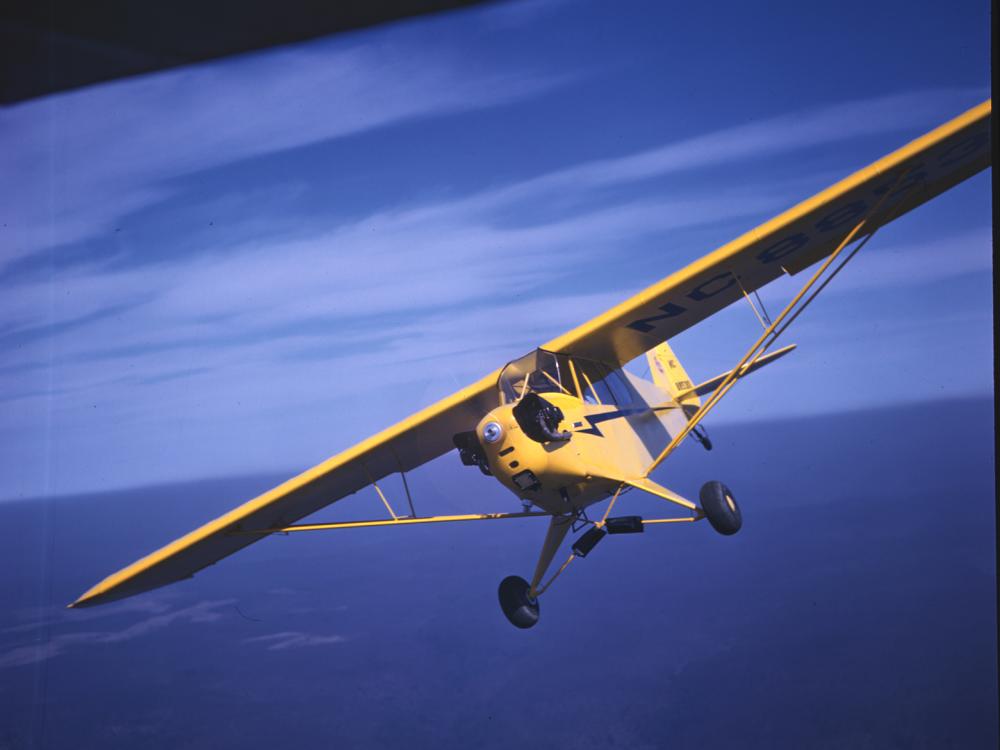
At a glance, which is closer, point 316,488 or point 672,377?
point 316,488

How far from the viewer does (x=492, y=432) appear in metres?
7.40

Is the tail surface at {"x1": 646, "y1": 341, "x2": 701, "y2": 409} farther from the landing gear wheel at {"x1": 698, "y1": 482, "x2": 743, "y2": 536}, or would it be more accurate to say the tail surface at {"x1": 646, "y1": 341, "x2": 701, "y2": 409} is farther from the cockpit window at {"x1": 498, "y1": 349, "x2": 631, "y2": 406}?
the landing gear wheel at {"x1": 698, "y1": 482, "x2": 743, "y2": 536}

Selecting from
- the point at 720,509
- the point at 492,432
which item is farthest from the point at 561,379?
the point at 720,509

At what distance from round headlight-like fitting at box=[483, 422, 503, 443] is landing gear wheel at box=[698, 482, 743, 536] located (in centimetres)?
262

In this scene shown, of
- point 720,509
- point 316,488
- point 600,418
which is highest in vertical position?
point 316,488

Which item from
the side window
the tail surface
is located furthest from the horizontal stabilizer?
the side window

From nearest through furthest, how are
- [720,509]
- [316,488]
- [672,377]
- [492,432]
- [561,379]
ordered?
1. [492,432]
2. [720,509]
3. [561,379]
4. [316,488]
5. [672,377]

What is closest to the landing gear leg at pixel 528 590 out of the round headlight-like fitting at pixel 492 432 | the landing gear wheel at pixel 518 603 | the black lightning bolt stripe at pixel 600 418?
the landing gear wheel at pixel 518 603

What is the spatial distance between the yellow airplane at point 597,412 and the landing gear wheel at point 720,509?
0.05ft

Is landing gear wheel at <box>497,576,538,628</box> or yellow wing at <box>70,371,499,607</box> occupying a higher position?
yellow wing at <box>70,371,499,607</box>

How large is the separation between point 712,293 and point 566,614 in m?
79.9

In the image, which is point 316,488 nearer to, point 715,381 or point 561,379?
point 561,379

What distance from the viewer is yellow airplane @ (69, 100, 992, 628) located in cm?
759

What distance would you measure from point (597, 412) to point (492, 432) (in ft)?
5.51
